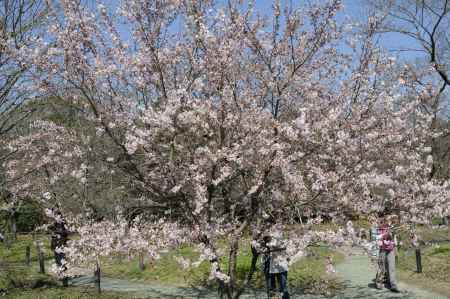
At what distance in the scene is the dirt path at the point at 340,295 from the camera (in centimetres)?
1113

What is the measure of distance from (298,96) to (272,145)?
4.72 ft

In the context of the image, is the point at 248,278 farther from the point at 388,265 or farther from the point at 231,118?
the point at 388,265

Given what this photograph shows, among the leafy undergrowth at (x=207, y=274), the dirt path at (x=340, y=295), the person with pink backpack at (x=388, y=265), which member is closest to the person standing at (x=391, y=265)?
the person with pink backpack at (x=388, y=265)

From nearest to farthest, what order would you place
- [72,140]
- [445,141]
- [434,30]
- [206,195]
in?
[206,195], [72,140], [434,30], [445,141]

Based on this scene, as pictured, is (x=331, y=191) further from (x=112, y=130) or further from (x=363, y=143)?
(x=112, y=130)

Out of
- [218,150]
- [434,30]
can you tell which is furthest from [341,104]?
[434,30]

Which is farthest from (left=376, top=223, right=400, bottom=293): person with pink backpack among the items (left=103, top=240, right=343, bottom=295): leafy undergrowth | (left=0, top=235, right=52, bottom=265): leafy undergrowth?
(left=0, top=235, right=52, bottom=265): leafy undergrowth

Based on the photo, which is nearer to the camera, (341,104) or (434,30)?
(341,104)

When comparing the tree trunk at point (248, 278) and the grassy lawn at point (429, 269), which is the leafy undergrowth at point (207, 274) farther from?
the tree trunk at point (248, 278)

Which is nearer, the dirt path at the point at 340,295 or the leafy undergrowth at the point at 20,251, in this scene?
the dirt path at the point at 340,295

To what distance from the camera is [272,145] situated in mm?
5488

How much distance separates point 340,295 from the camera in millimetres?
11320

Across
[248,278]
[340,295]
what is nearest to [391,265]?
[340,295]

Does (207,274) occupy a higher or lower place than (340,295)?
higher
